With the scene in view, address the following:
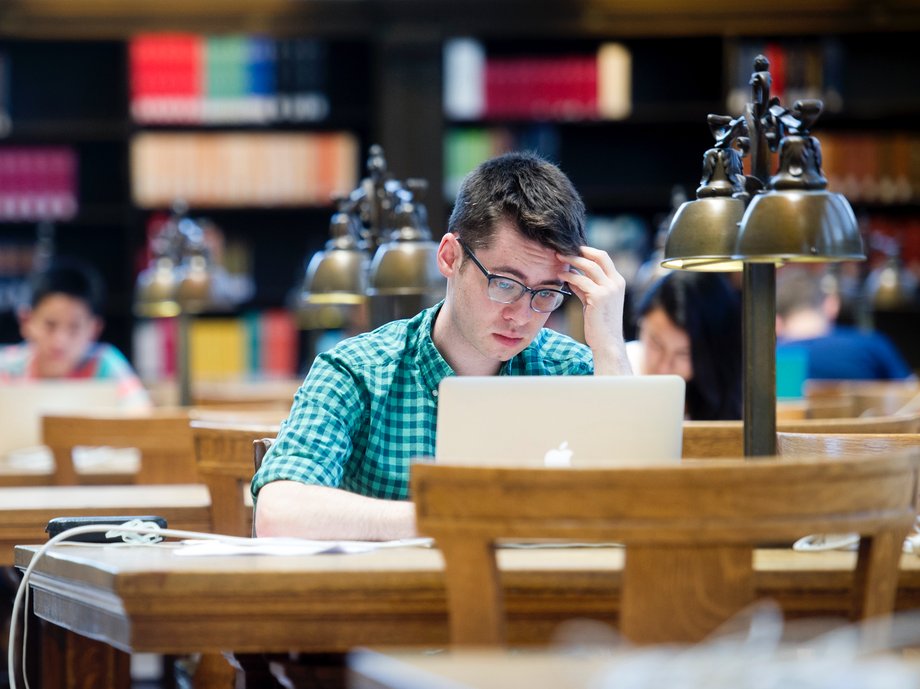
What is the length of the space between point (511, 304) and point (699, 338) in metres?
1.08

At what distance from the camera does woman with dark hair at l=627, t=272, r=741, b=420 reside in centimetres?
312

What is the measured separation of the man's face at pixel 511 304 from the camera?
2.15m

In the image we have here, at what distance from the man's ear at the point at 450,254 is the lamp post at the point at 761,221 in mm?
374

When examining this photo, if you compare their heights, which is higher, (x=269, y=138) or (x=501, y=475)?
(x=269, y=138)

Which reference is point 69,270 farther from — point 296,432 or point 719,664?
point 719,664

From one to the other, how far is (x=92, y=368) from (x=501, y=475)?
387cm

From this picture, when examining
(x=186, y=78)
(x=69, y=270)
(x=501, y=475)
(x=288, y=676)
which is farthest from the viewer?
(x=186, y=78)

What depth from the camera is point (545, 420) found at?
1.66 meters

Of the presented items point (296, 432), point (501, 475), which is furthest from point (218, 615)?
point (296, 432)

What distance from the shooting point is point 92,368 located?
16.3 feet

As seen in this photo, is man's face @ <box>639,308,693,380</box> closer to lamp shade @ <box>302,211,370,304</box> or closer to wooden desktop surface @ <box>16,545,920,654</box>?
lamp shade @ <box>302,211,370,304</box>

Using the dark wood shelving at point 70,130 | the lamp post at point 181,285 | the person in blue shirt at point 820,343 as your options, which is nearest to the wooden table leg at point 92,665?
the lamp post at point 181,285

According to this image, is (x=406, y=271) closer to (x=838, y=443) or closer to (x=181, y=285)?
(x=838, y=443)

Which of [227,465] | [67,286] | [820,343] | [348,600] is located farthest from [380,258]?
[820,343]
